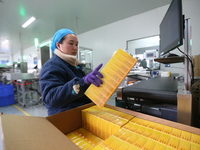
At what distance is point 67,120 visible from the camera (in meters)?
0.56

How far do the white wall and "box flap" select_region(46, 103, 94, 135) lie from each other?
121 inches

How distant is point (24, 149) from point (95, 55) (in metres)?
4.83

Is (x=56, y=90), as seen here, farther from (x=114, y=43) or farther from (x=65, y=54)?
(x=114, y=43)

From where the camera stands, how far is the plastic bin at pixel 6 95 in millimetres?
3014

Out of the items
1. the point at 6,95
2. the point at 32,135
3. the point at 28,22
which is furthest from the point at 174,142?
the point at 28,22

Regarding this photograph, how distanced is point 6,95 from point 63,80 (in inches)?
139

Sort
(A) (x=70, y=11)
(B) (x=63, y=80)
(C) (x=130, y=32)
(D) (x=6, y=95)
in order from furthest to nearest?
(C) (x=130, y=32) → (A) (x=70, y=11) → (D) (x=6, y=95) → (B) (x=63, y=80)

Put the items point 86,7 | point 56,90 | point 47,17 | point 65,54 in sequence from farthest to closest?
point 47,17
point 86,7
point 65,54
point 56,90

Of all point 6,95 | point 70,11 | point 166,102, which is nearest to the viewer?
point 166,102

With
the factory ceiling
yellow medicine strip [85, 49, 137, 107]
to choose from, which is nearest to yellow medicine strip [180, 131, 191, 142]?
yellow medicine strip [85, 49, 137, 107]

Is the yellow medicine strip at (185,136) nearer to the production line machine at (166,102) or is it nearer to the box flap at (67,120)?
the production line machine at (166,102)

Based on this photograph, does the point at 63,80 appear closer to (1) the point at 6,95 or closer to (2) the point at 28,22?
(1) the point at 6,95

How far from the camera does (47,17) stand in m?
3.69

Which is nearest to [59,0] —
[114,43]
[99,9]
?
[99,9]
